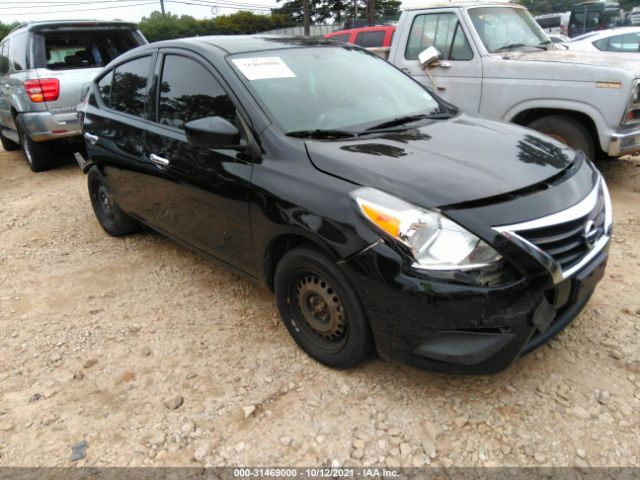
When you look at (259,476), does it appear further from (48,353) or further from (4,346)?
(4,346)

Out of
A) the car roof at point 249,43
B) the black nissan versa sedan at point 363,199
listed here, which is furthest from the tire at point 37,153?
the car roof at point 249,43

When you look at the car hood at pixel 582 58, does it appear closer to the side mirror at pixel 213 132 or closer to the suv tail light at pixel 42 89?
the side mirror at pixel 213 132

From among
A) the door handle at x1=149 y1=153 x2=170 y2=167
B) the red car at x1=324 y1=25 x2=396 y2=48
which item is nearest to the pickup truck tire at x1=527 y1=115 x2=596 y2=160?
the door handle at x1=149 y1=153 x2=170 y2=167

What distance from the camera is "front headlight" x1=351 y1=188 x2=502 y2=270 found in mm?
2064

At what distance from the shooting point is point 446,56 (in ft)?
18.9

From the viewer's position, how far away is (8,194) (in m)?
6.61

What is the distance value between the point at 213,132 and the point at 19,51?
231 inches

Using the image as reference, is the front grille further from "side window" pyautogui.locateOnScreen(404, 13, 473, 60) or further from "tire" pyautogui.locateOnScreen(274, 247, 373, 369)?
"side window" pyautogui.locateOnScreen(404, 13, 473, 60)

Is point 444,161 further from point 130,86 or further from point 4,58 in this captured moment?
point 4,58

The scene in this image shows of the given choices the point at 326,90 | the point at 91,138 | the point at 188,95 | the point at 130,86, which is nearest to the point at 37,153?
the point at 91,138

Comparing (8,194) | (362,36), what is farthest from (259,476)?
(362,36)

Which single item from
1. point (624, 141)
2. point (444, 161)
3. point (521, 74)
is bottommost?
point (624, 141)

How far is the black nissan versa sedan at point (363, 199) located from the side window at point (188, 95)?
0.01m

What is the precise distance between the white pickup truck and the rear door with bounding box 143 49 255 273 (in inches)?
88.5
